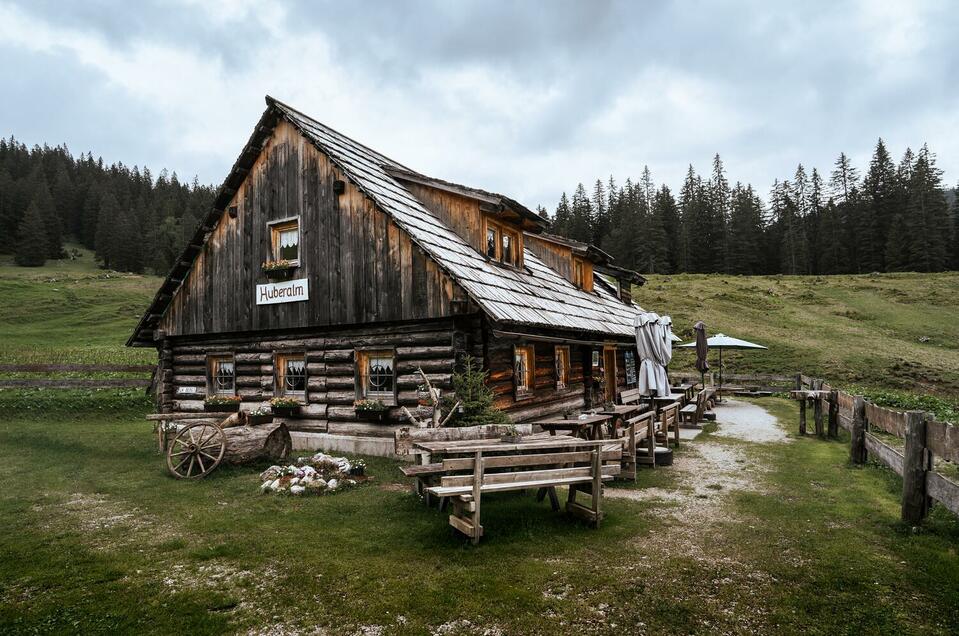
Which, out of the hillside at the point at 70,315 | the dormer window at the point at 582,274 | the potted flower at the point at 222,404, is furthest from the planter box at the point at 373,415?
the hillside at the point at 70,315

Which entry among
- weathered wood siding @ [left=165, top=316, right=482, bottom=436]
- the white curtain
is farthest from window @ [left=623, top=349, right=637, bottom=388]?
weathered wood siding @ [left=165, top=316, right=482, bottom=436]

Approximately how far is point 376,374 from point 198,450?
159 inches

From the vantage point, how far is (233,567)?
582 cm

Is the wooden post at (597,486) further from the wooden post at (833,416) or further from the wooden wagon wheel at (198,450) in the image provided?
the wooden post at (833,416)

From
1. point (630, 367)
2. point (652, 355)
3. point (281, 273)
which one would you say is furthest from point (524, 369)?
point (630, 367)

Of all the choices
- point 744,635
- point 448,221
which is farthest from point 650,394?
point 744,635

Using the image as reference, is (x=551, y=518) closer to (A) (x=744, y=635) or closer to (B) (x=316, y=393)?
(A) (x=744, y=635)

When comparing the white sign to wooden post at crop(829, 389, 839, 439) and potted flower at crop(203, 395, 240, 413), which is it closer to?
potted flower at crop(203, 395, 240, 413)

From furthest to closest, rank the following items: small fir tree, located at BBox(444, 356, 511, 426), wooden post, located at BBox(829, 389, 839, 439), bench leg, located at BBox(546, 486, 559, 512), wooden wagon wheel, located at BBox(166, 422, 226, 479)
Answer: wooden post, located at BBox(829, 389, 839, 439), small fir tree, located at BBox(444, 356, 511, 426), wooden wagon wheel, located at BBox(166, 422, 226, 479), bench leg, located at BBox(546, 486, 559, 512)

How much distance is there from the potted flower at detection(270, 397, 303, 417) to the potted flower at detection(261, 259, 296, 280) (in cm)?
319

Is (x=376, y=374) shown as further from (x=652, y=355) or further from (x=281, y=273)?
(x=652, y=355)

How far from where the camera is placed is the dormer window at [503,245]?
15.0 metres

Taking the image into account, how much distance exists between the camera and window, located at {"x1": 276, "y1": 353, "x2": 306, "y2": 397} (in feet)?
45.4

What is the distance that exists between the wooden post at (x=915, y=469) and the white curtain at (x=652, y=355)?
850cm
